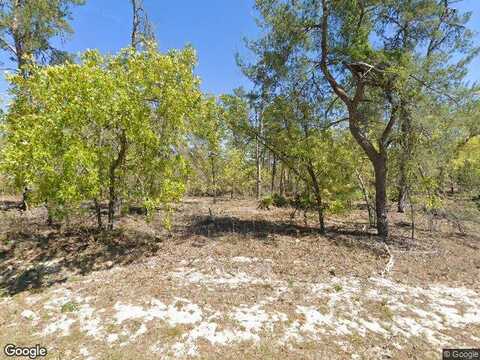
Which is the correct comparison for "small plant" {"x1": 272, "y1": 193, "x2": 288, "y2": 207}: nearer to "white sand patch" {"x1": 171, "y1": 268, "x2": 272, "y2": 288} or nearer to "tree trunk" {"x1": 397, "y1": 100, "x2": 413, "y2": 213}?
"tree trunk" {"x1": 397, "y1": 100, "x2": 413, "y2": 213}

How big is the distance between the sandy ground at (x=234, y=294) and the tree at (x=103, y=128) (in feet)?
4.87

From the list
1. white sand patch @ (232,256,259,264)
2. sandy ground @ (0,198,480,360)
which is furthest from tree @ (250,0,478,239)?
white sand patch @ (232,256,259,264)

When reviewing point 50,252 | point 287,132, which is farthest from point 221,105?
point 50,252

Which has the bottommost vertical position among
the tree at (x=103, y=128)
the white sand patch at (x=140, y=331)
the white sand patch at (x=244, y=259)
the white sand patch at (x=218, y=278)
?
the white sand patch at (x=140, y=331)

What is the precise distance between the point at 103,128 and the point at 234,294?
4172mm

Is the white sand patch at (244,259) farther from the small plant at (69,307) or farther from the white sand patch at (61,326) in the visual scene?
the white sand patch at (61,326)

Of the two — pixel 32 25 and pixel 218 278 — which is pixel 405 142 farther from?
pixel 32 25

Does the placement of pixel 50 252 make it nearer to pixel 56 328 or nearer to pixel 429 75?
pixel 56 328

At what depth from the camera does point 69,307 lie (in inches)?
165

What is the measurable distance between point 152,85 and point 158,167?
71.1 inches

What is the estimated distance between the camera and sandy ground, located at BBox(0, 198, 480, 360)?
11.1ft

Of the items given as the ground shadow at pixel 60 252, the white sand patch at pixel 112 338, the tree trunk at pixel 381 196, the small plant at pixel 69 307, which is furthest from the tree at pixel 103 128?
the tree trunk at pixel 381 196

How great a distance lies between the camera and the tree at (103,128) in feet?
15.1

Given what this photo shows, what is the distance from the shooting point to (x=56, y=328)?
3682mm
